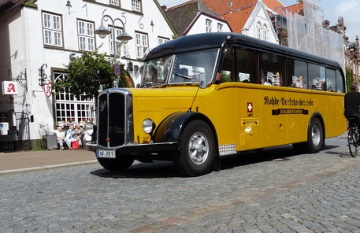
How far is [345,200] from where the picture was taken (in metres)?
5.42

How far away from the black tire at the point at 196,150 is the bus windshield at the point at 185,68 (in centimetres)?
107

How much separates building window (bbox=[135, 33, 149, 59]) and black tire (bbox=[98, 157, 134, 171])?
17262 mm

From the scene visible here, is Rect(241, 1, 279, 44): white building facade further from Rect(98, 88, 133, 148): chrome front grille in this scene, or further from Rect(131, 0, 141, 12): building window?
Rect(98, 88, 133, 148): chrome front grille

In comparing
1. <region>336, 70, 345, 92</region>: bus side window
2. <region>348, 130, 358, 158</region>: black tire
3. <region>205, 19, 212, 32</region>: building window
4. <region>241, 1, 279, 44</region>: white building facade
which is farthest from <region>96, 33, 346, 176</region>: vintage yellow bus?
<region>241, 1, 279, 44</region>: white building facade

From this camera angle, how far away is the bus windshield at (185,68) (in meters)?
8.45

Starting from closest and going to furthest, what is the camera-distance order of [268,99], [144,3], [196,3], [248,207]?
[248,207]
[268,99]
[144,3]
[196,3]

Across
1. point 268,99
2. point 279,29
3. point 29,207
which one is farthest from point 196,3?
point 29,207

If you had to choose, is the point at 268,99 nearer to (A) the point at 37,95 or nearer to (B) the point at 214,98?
(B) the point at 214,98

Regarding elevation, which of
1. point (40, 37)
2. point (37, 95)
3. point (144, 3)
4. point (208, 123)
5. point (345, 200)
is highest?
point (144, 3)

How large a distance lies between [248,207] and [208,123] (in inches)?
118

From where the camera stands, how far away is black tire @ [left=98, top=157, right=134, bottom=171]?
8.88 m

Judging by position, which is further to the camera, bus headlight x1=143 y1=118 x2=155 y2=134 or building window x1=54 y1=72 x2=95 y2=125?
building window x1=54 y1=72 x2=95 y2=125

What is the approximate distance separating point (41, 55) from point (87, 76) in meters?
3.99

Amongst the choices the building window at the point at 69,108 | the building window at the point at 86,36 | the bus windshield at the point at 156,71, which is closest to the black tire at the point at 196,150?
the bus windshield at the point at 156,71
